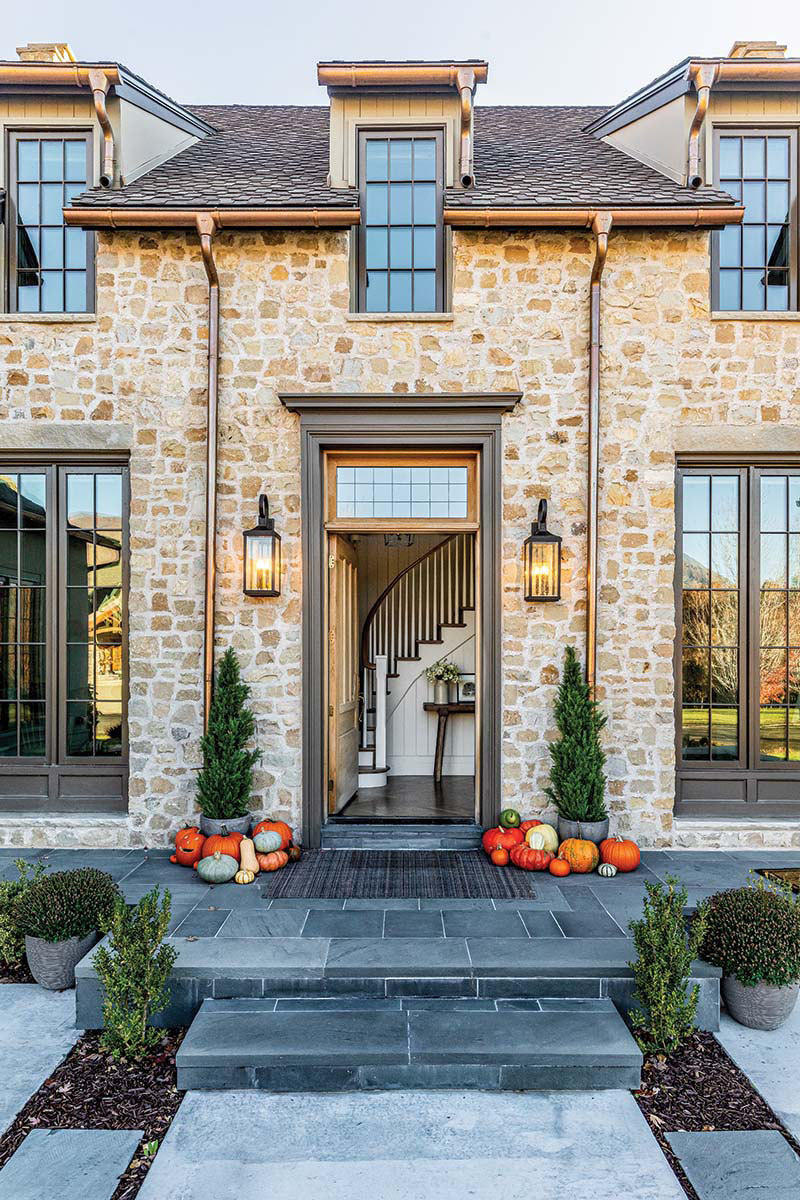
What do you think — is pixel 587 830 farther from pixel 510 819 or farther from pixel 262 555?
pixel 262 555

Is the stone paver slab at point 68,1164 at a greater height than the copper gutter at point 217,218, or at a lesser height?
lesser

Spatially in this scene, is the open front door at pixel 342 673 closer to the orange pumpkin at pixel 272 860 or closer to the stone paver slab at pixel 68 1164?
the orange pumpkin at pixel 272 860

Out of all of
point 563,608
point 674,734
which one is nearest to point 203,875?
point 563,608

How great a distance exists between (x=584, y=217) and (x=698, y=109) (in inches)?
A: 50.0

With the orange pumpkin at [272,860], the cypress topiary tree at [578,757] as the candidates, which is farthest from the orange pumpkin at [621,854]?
the orange pumpkin at [272,860]

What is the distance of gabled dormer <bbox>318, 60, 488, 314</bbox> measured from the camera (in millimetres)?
5633

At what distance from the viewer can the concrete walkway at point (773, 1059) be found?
3084mm

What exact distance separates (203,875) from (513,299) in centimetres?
467

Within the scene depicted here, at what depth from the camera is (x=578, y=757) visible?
5.16 m

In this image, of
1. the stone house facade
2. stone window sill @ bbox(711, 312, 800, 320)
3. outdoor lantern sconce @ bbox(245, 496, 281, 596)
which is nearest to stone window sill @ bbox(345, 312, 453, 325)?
the stone house facade

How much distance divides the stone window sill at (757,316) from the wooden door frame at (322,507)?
1.74 meters

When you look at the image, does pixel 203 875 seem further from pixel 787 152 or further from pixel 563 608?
pixel 787 152

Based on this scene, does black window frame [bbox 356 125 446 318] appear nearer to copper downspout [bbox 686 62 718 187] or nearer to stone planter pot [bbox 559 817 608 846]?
copper downspout [bbox 686 62 718 187]


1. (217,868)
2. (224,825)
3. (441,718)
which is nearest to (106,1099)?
(217,868)
